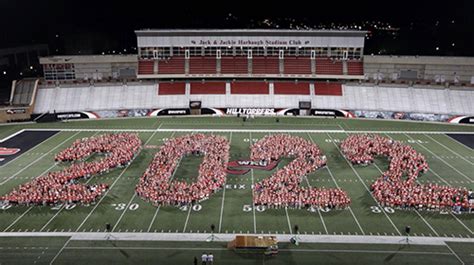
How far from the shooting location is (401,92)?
167 feet

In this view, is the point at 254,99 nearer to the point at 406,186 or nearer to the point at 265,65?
the point at 265,65

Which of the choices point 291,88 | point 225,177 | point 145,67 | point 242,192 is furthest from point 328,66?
point 242,192

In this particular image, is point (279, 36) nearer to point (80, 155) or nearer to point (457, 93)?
point (457, 93)

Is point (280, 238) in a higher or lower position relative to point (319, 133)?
lower

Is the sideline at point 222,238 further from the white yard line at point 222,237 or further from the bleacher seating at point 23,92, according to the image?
the bleacher seating at point 23,92

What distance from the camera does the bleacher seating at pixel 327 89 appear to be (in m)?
51.3

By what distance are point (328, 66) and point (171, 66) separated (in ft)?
67.6

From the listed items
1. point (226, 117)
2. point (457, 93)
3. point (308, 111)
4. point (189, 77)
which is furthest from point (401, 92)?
point (189, 77)

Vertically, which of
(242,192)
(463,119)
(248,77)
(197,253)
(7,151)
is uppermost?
(248,77)

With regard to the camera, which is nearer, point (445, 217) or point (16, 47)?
point (445, 217)

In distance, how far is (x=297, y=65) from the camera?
52719 millimetres

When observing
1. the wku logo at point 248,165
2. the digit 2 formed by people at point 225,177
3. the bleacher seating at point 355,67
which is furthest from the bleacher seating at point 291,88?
the wku logo at point 248,165

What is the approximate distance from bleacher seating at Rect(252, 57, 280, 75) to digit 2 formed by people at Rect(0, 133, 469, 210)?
1862 centimetres

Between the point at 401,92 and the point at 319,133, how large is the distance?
670 inches
